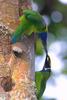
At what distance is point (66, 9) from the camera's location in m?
3.96

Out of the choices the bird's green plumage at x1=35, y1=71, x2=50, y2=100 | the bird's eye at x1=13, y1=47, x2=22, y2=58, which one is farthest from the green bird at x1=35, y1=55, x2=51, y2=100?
the bird's eye at x1=13, y1=47, x2=22, y2=58

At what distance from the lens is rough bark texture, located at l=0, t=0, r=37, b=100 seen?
151 centimetres

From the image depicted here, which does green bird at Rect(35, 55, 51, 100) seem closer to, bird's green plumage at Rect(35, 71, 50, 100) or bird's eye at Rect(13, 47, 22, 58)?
bird's green plumage at Rect(35, 71, 50, 100)

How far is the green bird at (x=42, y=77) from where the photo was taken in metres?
1.63

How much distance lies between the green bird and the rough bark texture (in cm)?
8

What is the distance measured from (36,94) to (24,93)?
118 mm

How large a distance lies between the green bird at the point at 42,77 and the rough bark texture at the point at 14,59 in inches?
3.0

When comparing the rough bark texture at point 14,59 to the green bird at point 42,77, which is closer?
the rough bark texture at point 14,59

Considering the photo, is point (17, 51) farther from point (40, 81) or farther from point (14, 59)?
point (40, 81)

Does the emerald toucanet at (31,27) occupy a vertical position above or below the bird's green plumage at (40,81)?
above

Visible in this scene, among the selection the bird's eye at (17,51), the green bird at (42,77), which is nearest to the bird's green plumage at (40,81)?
the green bird at (42,77)

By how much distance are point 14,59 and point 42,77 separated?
0.58ft

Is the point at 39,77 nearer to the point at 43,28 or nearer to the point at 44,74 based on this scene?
the point at 44,74

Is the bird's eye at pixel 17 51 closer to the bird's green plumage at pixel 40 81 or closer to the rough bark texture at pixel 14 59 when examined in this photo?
the rough bark texture at pixel 14 59
